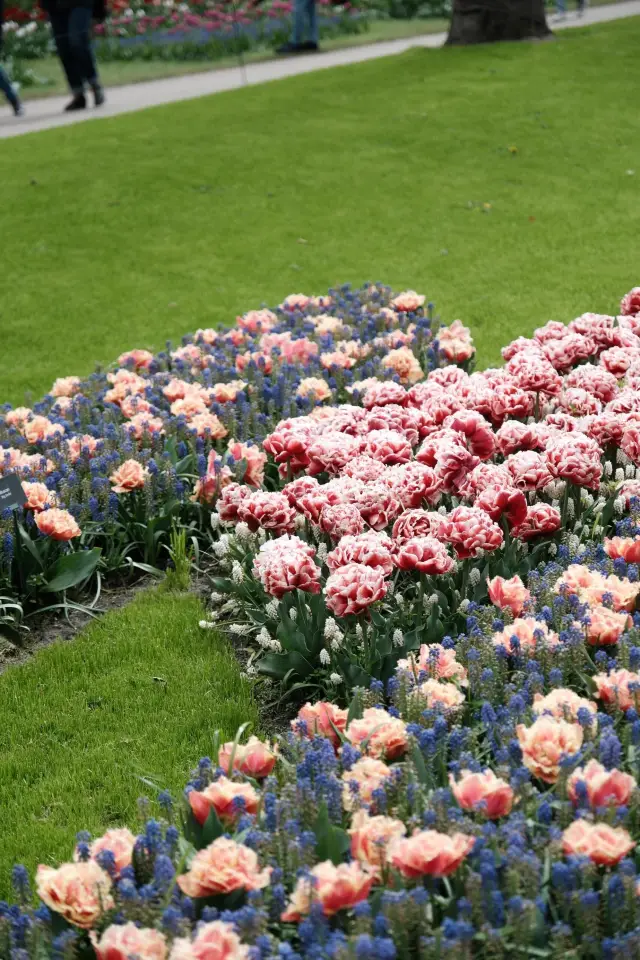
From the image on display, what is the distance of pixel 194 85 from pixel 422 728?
54.3 feet

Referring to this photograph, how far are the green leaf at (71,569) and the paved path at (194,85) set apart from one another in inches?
448

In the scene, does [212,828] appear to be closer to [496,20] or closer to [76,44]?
[76,44]

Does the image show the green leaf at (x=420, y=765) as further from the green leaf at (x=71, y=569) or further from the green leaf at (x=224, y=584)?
the green leaf at (x=71, y=569)

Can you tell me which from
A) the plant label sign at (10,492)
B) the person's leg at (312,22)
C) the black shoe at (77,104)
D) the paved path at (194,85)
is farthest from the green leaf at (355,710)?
the person's leg at (312,22)

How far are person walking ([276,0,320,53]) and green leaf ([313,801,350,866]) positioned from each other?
1895 cm

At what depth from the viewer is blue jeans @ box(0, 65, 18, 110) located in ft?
52.6

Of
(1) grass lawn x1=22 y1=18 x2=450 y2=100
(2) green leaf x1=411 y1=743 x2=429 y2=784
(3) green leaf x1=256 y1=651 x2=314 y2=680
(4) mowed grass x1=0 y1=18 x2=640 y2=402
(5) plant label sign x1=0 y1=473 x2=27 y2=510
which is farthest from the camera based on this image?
(1) grass lawn x1=22 y1=18 x2=450 y2=100

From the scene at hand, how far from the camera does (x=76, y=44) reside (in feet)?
53.3

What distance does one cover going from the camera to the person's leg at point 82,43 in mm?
16078

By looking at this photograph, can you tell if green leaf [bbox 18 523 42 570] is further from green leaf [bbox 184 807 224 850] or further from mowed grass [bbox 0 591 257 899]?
green leaf [bbox 184 807 224 850]

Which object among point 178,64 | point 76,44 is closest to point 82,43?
point 76,44

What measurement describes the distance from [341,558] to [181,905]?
1.47 m

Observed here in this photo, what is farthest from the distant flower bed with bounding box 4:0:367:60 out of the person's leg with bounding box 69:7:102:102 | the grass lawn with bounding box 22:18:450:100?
the person's leg with bounding box 69:7:102:102

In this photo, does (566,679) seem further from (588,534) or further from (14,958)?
(14,958)
